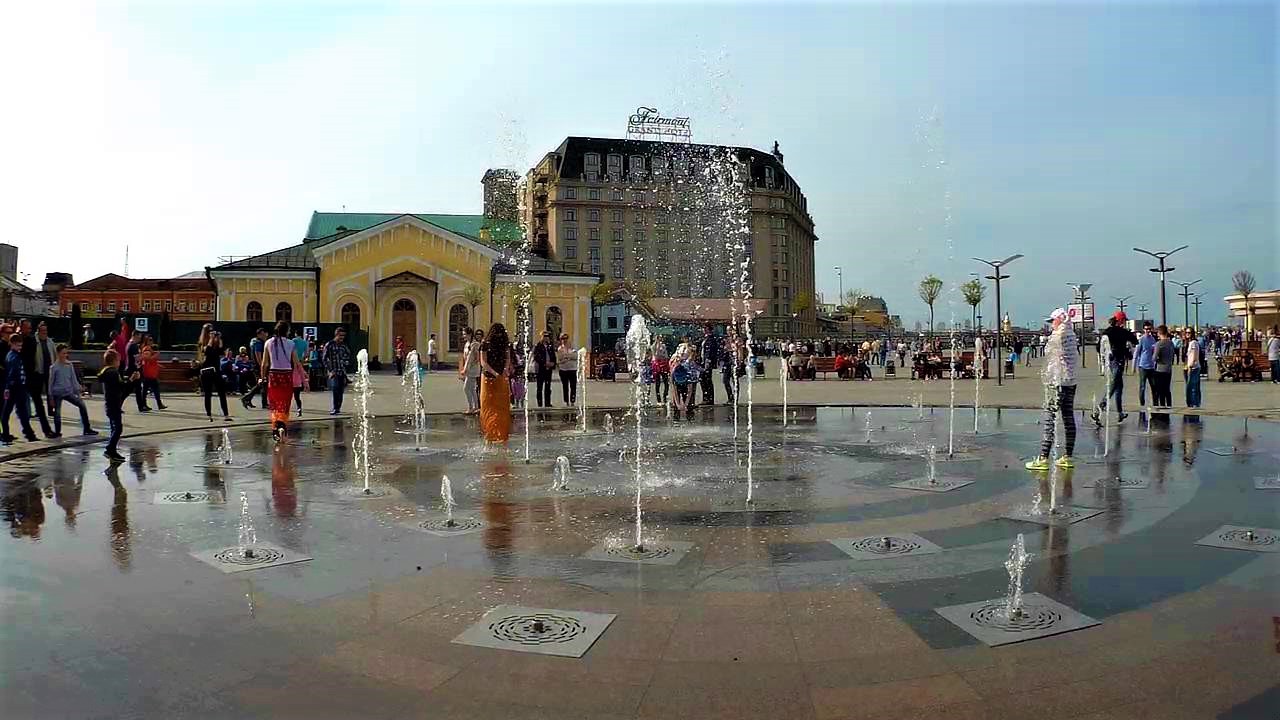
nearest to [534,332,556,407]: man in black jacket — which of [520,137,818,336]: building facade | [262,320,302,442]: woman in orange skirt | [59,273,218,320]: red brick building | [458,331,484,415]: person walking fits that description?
[458,331,484,415]: person walking

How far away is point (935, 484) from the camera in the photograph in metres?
9.04

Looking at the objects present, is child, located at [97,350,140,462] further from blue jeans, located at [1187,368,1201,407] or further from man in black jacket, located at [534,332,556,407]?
blue jeans, located at [1187,368,1201,407]

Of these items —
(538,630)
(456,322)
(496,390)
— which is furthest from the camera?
(456,322)

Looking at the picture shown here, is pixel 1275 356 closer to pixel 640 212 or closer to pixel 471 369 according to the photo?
pixel 471 369

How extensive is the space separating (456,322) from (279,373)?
38.4m

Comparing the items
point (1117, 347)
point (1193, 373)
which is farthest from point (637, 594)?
point (1193, 373)

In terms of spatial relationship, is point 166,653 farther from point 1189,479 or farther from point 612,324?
point 612,324

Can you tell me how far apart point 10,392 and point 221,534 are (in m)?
8.50

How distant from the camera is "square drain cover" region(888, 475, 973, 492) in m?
8.84

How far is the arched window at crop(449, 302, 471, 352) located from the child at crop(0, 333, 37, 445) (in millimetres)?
38193

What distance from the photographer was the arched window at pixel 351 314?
50.1 metres

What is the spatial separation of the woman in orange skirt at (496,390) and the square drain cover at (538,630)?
23.8 ft

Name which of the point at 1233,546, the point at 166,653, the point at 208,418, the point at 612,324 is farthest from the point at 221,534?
the point at 612,324

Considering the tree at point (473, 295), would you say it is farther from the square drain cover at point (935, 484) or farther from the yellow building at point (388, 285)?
the square drain cover at point (935, 484)
